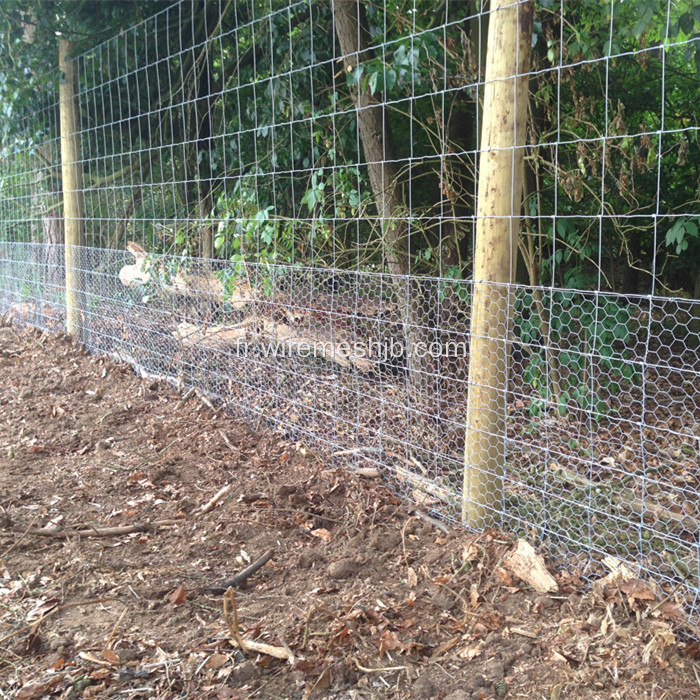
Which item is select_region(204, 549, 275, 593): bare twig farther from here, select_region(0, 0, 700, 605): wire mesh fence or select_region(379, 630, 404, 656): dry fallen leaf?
select_region(0, 0, 700, 605): wire mesh fence

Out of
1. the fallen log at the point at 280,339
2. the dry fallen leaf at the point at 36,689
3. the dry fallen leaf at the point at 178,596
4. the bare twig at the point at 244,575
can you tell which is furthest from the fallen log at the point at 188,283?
the dry fallen leaf at the point at 36,689

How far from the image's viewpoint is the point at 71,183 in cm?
651

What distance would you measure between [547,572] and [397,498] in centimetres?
94

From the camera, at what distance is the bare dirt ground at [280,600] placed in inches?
82.4

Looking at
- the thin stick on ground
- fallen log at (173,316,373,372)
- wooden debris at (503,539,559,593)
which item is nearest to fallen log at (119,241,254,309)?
fallen log at (173,316,373,372)

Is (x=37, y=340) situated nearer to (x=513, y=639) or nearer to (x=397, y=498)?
(x=397, y=498)

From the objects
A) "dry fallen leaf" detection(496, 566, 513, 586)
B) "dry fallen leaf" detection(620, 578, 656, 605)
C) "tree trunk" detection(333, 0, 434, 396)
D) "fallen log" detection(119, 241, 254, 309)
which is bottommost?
"dry fallen leaf" detection(496, 566, 513, 586)

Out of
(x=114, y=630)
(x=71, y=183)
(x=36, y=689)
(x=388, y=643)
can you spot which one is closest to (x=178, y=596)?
(x=114, y=630)

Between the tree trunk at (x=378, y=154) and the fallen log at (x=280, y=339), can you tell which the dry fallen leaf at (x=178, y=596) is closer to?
the fallen log at (x=280, y=339)

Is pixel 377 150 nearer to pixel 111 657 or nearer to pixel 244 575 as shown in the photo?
pixel 244 575

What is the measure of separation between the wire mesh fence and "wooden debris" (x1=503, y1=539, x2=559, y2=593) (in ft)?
0.35

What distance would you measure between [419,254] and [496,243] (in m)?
1.41

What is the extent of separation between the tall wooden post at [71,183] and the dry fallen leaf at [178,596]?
454 cm

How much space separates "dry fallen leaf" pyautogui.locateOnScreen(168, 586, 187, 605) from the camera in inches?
101
